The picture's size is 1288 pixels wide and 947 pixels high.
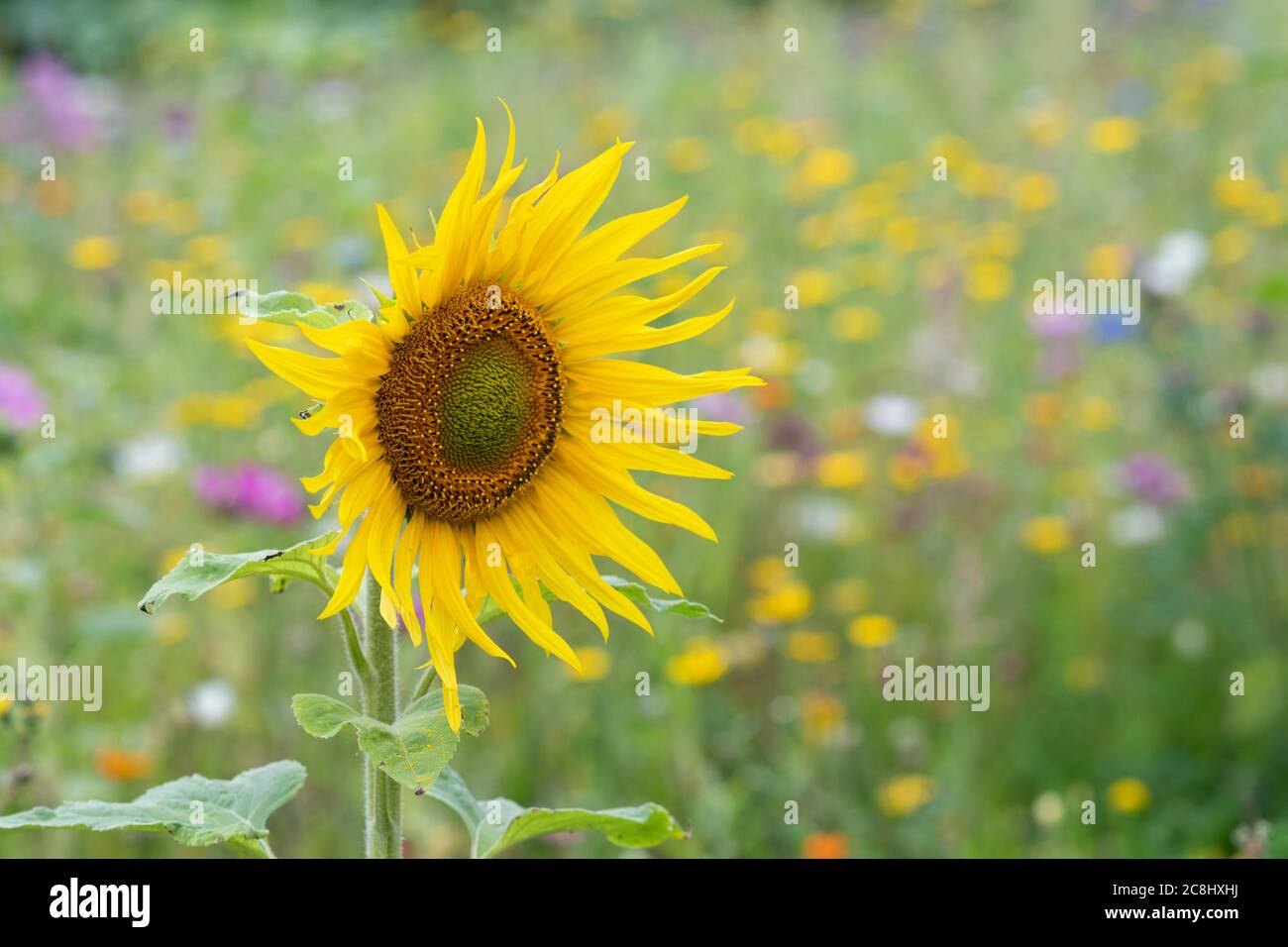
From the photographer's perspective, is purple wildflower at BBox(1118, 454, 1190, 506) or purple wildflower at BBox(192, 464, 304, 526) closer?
purple wildflower at BBox(192, 464, 304, 526)

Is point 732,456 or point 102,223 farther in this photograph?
point 102,223

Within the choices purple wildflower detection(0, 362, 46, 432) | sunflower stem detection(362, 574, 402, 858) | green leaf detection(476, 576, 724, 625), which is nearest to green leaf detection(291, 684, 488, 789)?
sunflower stem detection(362, 574, 402, 858)

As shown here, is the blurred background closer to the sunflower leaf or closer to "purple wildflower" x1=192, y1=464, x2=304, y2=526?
"purple wildflower" x1=192, y1=464, x2=304, y2=526

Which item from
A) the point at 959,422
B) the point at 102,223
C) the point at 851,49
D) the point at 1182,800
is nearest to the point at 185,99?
the point at 102,223

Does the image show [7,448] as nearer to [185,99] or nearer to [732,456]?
[732,456]

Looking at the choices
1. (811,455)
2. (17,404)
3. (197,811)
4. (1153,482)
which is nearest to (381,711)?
(197,811)

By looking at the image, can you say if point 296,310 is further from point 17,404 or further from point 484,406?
point 17,404
